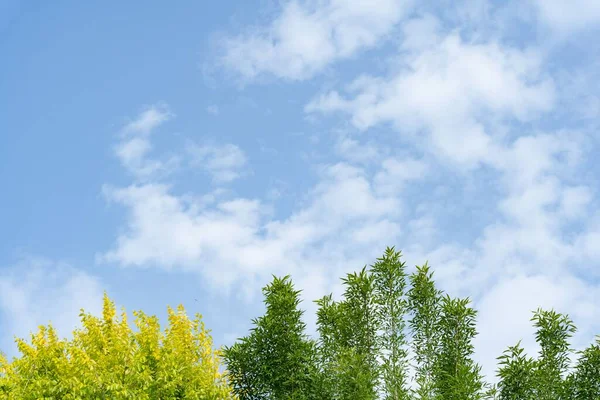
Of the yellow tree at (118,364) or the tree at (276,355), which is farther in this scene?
the tree at (276,355)

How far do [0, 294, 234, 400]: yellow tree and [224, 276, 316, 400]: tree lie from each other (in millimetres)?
728

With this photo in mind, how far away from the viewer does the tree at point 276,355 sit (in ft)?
69.5

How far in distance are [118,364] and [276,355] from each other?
4.68 meters

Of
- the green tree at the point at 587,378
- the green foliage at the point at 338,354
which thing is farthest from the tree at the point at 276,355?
the green tree at the point at 587,378

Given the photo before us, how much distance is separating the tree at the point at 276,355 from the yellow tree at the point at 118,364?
728 mm

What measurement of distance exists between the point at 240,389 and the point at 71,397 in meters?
5.54

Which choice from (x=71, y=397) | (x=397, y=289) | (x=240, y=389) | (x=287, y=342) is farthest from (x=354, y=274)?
(x=71, y=397)

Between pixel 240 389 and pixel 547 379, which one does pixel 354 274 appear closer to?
pixel 240 389

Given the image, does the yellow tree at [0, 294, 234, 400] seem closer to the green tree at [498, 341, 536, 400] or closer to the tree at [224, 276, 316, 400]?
the tree at [224, 276, 316, 400]

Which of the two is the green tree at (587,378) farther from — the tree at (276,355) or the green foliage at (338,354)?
the tree at (276,355)

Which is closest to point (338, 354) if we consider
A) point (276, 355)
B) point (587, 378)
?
point (276, 355)

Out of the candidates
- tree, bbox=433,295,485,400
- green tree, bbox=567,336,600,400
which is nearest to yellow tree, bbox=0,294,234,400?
tree, bbox=433,295,485,400

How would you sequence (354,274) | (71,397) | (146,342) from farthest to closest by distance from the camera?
(354,274)
(146,342)
(71,397)

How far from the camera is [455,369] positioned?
21.5 metres
